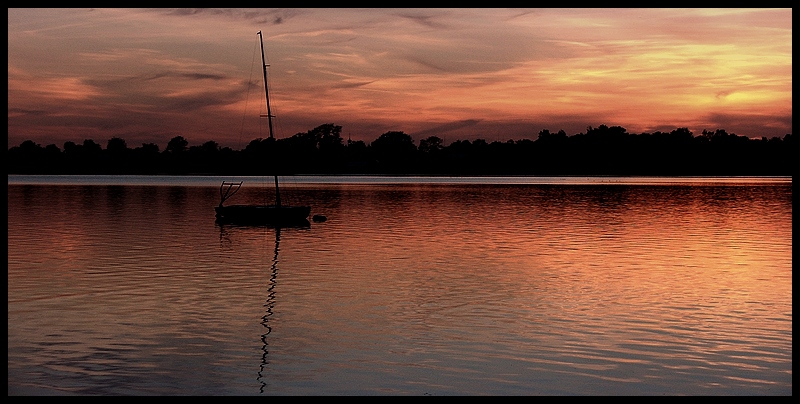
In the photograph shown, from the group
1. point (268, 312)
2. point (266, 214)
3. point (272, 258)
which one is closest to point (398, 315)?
point (268, 312)

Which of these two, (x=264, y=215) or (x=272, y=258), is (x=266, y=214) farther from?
(x=272, y=258)

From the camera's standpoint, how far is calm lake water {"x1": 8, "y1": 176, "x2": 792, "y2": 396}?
2044 cm

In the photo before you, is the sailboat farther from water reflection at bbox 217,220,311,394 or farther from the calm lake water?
the calm lake water

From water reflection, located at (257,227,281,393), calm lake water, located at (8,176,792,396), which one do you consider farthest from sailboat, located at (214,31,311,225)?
water reflection, located at (257,227,281,393)

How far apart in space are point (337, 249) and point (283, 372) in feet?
107

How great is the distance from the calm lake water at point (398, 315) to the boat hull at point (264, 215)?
11246 mm

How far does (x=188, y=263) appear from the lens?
45.4 meters

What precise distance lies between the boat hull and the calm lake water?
1125 cm

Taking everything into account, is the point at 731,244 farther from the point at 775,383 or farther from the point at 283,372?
the point at 283,372

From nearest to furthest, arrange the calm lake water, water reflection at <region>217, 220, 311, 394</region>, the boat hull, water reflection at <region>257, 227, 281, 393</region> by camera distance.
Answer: the calm lake water < water reflection at <region>257, 227, 281, 393</region> < water reflection at <region>217, 220, 311, 394</region> < the boat hull

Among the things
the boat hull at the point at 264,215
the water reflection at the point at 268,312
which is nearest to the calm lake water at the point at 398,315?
the water reflection at the point at 268,312

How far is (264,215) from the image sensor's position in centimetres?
7512

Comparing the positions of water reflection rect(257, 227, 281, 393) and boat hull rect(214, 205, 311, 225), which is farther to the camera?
boat hull rect(214, 205, 311, 225)

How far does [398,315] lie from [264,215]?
155ft
